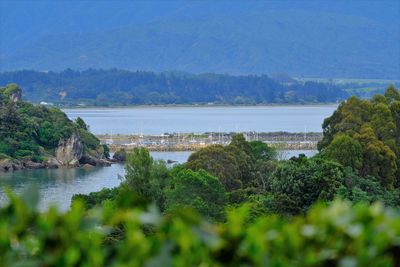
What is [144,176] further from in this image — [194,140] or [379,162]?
[194,140]

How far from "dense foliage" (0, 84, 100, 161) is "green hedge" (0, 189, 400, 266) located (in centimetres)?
4867

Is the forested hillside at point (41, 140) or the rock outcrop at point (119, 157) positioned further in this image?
the rock outcrop at point (119, 157)

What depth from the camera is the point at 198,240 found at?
1737 millimetres

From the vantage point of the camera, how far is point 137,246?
171 centimetres

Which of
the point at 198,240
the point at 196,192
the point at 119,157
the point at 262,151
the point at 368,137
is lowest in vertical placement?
the point at 119,157

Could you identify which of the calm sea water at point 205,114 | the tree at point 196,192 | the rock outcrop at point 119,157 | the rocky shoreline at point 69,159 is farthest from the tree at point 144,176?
the calm sea water at point 205,114

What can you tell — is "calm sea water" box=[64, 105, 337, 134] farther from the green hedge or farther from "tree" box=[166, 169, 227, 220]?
the green hedge

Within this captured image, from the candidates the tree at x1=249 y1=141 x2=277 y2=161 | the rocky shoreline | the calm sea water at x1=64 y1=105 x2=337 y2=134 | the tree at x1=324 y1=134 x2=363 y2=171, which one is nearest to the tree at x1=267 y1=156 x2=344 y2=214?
the tree at x1=324 y1=134 x2=363 y2=171

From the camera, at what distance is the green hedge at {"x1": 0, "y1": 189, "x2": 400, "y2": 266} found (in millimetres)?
1706

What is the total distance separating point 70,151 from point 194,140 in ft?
68.8

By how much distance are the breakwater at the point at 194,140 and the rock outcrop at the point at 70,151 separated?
1192 centimetres

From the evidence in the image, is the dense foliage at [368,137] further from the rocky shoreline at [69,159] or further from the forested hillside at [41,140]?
the forested hillside at [41,140]

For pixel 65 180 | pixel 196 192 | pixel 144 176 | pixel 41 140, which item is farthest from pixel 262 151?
pixel 41 140

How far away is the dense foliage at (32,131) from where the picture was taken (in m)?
51.4
